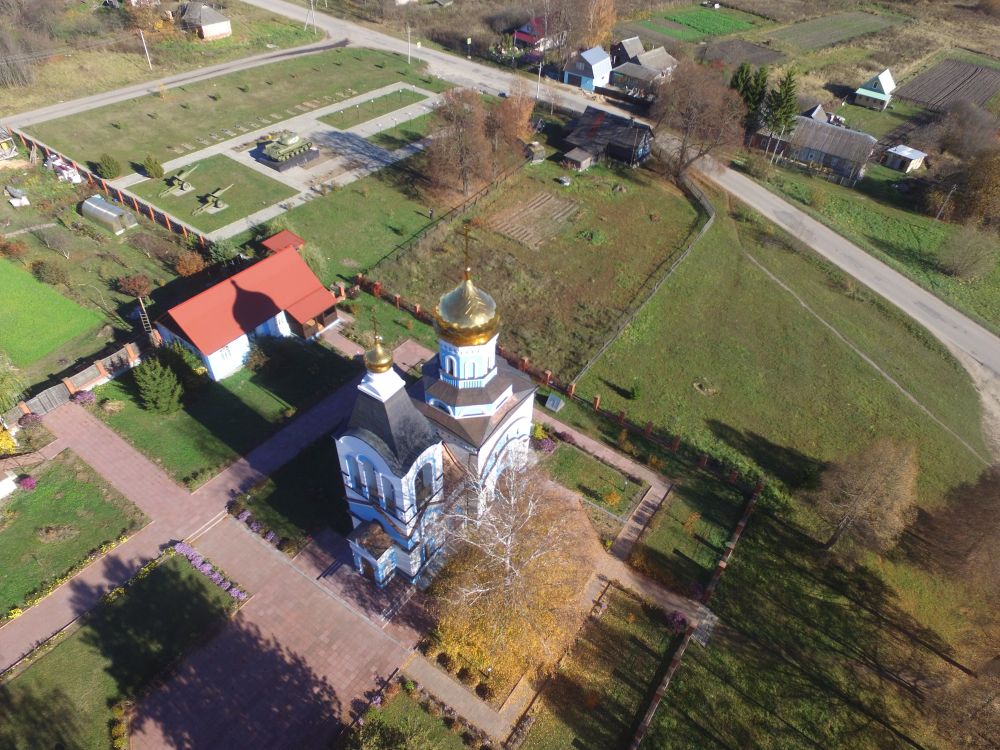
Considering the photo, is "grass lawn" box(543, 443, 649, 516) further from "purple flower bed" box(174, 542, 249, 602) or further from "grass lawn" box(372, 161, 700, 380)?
"purple flower bed" box(174, 542, 249, 602)

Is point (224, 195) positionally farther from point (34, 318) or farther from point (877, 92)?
point (877, 92)

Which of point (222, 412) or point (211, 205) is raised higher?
point (211, 205)

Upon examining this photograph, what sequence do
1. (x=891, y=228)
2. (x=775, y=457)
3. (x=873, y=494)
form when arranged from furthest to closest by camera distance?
(x=891, y=228) → (x=775, y=457) → (x=873, y=494)

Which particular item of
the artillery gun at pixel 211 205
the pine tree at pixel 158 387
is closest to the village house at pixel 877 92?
the artillery gun at pixel 211 205

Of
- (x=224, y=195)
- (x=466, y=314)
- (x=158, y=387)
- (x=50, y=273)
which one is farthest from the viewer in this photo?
(x=224, y=195)

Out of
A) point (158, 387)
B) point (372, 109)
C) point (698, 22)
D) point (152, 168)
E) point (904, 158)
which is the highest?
point (698, 22)

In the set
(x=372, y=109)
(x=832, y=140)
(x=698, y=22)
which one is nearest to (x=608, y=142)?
(x=832, y=140)

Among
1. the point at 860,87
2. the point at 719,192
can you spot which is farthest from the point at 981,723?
the point at 860,87

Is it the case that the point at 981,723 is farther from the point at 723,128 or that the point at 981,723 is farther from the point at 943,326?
the point at 723,128

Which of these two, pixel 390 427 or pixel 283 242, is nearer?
pixel 390 427
